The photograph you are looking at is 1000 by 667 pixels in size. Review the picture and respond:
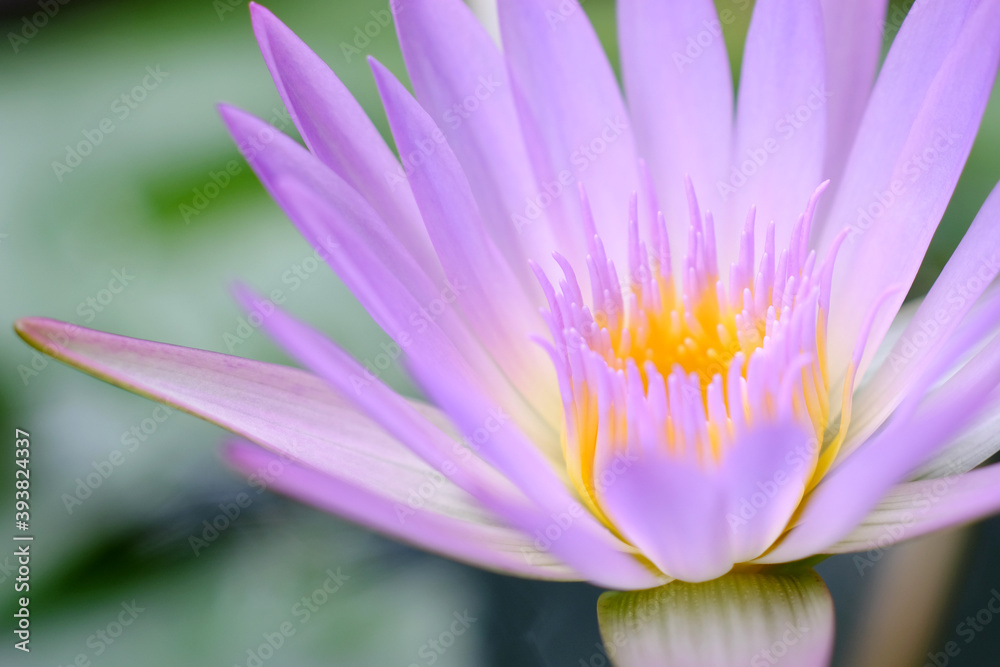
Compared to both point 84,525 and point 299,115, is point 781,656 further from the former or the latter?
point 84,525

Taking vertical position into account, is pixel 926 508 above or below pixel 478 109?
below

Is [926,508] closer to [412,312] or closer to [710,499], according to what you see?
[710,499]

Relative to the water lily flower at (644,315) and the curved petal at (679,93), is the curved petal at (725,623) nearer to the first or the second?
the water lily flower at (644,315)

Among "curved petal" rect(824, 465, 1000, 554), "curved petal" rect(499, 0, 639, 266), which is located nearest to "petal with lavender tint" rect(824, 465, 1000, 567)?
"curved petal" rect(824, 465, 1000, 554)

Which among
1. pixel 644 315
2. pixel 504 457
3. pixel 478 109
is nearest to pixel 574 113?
pixel 478 109

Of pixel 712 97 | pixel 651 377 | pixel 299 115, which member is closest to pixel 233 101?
pixel 299 115
